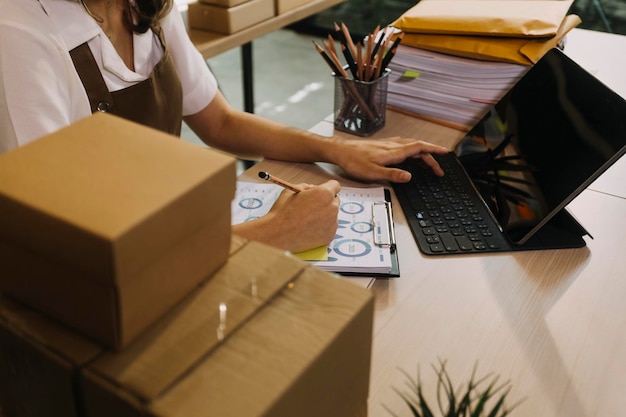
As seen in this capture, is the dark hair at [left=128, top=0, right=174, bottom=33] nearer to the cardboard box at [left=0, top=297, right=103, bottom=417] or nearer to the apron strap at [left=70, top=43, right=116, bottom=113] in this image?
the apron strap at [left=70, top=43, right=116, bottom=113]

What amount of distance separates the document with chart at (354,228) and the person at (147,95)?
1.4 inches

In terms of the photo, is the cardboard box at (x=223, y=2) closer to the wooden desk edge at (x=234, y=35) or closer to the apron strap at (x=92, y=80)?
the wooden desk edge at (x=234, y=35)

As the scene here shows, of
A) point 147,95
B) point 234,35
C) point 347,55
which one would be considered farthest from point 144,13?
point 234,35

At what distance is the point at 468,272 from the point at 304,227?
0.27 meters

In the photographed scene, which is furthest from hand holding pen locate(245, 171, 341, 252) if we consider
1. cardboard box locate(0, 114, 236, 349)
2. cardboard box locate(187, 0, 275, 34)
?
cardboard box locate(187, 0, 275, 34)

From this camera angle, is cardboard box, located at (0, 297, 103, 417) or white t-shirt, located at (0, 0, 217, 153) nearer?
cardboard box, located at (0, 297, 103, 417)

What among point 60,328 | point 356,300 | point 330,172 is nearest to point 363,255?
point 330,172

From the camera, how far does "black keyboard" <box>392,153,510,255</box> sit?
108cm

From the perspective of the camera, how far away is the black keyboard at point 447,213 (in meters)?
1.08

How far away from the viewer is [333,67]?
141 cm

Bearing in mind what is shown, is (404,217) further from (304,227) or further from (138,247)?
(138,247)

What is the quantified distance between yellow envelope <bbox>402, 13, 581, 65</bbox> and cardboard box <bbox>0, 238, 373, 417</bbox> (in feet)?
3.75

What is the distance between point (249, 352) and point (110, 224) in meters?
0.14

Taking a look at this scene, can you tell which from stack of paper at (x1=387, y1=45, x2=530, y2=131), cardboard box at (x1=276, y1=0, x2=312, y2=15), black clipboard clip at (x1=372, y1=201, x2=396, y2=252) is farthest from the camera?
cardboard box at (x1=276, y1=0, x2=312, y2=15)
